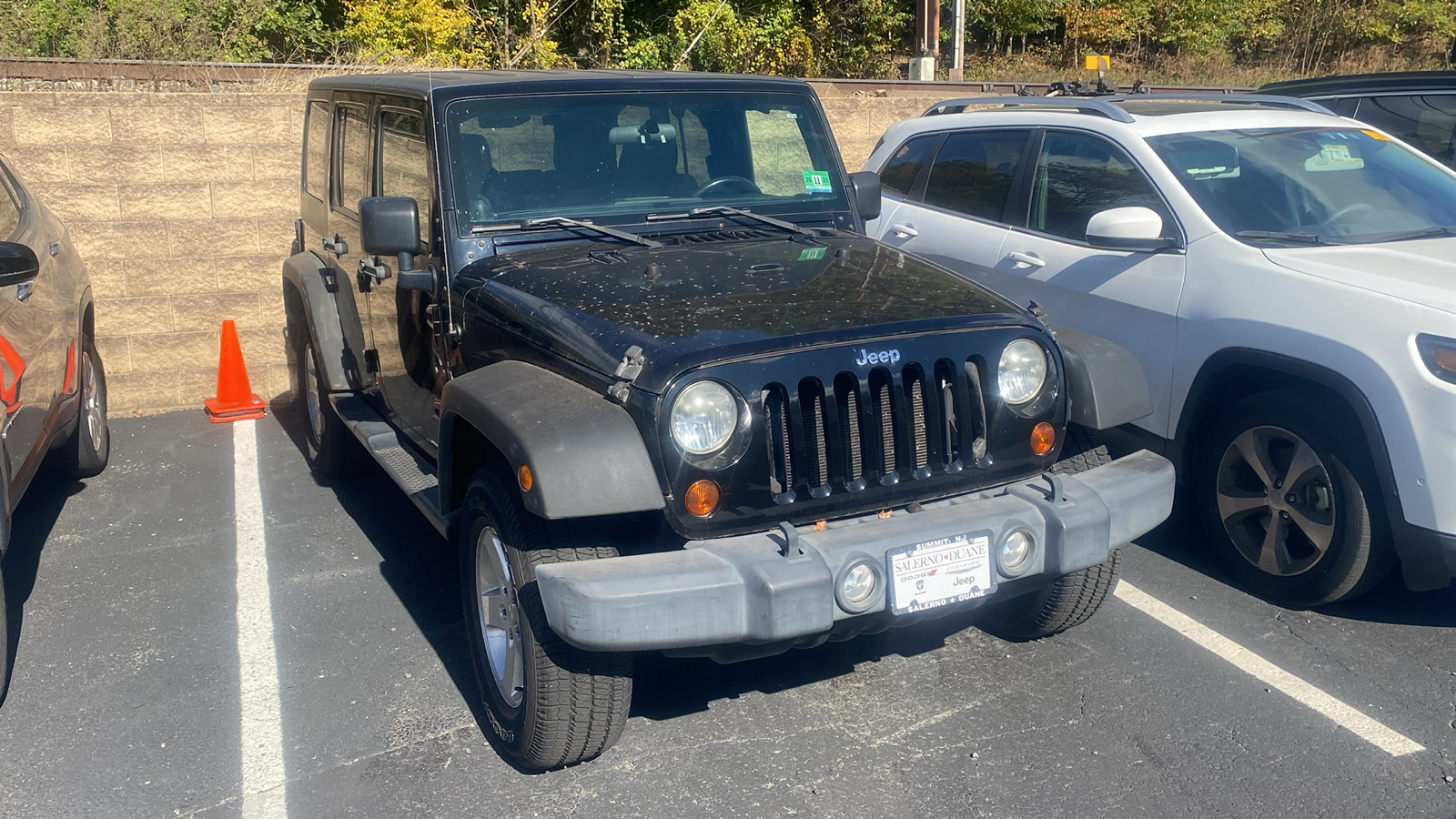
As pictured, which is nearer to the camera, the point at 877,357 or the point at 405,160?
the point at 877,357

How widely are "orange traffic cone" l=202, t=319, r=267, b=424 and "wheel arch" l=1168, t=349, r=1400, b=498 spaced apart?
18.2ft

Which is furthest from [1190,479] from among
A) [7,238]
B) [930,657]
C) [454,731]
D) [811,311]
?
[7,238]

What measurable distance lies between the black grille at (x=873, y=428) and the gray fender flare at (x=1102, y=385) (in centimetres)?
43

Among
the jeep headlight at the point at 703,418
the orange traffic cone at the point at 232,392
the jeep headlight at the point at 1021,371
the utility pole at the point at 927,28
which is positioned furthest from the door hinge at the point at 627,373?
the utility pole at the point at 927,28

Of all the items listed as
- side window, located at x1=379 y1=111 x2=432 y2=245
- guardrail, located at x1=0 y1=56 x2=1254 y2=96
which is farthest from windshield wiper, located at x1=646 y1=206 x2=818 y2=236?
guardrail, located at x1=0 y1=56 x2=1254 y2=96

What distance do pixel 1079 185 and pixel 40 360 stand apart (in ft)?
14.9

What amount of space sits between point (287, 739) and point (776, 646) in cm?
165

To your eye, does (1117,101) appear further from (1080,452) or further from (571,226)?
(571,226)

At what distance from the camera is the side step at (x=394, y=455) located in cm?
421

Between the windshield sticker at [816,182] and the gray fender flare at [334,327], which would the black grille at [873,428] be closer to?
the windshield sticker at [816,182]

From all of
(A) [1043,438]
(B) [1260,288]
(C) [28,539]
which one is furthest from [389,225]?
(B) [1260,288]

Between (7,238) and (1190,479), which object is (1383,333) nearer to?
(1190,479)

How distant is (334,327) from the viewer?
5.61 m

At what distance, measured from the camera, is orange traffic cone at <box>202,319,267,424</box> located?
7512 millimetres
